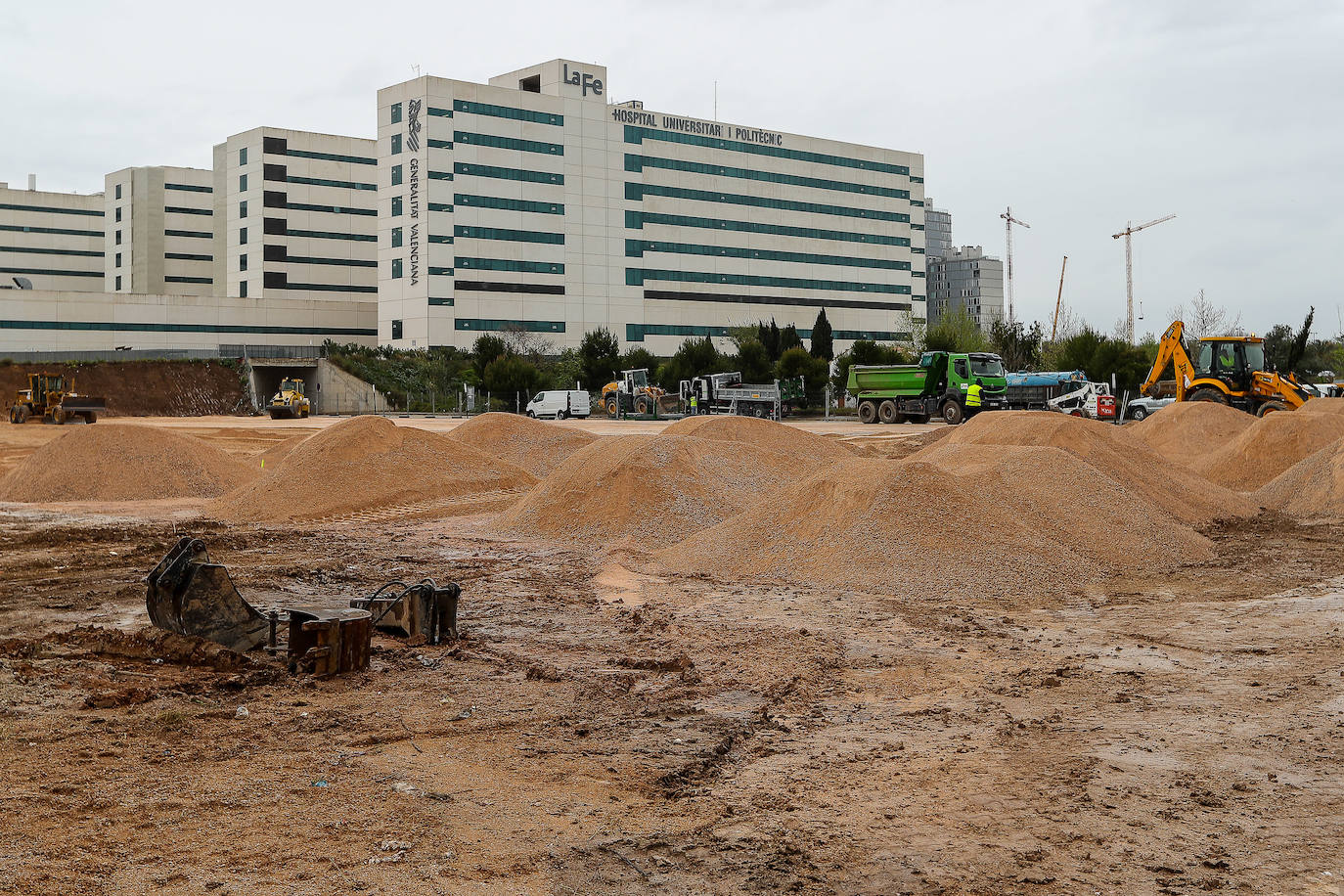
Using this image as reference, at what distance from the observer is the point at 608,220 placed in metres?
96.2

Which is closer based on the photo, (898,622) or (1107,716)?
(1107,716)

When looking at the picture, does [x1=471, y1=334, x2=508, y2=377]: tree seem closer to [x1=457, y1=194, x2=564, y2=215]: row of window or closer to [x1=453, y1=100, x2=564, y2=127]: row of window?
[x1=457, y1=194, x2=564, y2=215]: row of window

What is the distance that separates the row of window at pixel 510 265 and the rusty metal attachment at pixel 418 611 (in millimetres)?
80697


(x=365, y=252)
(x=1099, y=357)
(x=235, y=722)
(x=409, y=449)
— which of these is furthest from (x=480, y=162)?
A: (x=235, y=722)

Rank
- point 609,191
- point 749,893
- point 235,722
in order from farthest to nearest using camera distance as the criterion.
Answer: point 609,191 → point 235,722 → point 749,893

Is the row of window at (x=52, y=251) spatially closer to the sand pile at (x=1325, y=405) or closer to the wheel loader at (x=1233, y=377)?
the wheel loader at (x=1233, y=377)

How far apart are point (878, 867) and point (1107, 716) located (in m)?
3.07

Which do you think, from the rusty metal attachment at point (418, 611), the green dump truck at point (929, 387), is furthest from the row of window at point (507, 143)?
the rusty metal attachment at point (418, 611)

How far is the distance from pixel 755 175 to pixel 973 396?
65966 millimetres

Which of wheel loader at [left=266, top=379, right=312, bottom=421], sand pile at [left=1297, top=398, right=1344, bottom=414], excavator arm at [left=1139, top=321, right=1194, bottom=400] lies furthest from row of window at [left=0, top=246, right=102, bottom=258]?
sand pile at [left=1297, top=398, right=1344, bottom=414]

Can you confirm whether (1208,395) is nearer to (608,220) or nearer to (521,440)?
(521,440)

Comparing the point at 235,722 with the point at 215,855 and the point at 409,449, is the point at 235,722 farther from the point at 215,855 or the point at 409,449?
the point at 409,449

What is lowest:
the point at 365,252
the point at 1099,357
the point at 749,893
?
the point at 749,893

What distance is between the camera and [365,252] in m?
101
